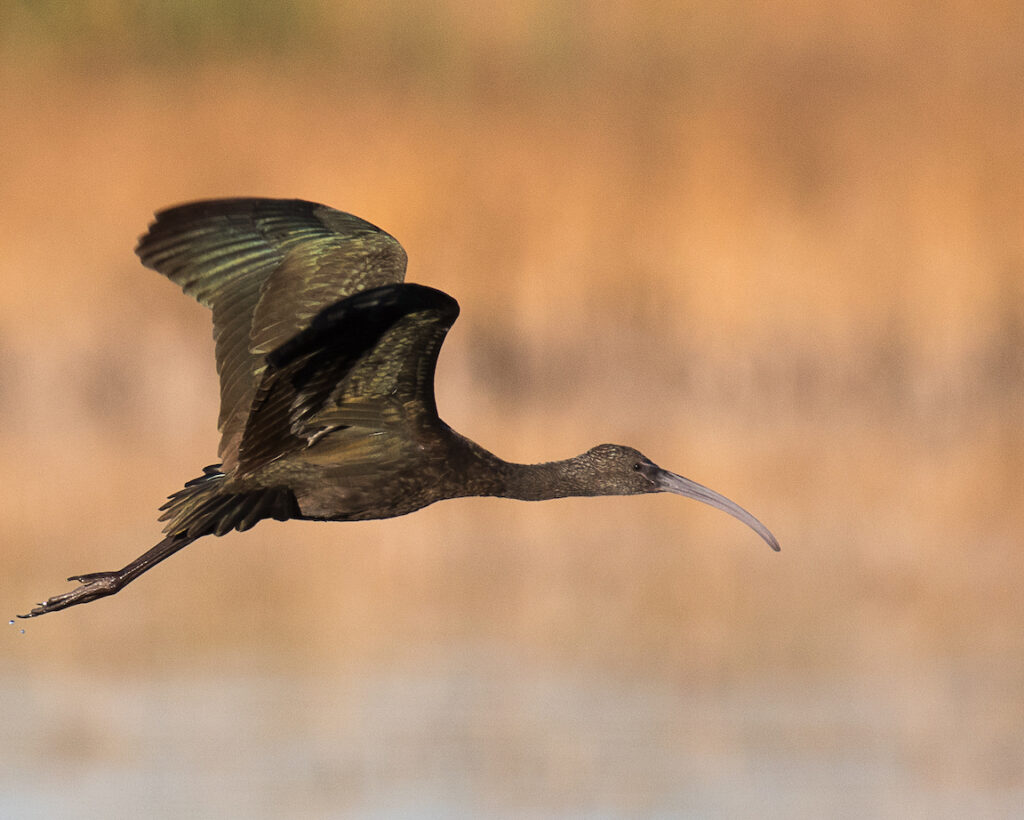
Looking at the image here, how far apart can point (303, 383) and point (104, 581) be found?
160cm

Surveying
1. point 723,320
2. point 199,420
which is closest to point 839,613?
point 723,320

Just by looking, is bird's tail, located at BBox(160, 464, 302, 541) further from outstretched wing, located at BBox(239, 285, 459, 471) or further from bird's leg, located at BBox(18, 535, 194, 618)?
bird's leg, located at BBox(18, 535, 194, 618)

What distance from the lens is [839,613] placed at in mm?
15586

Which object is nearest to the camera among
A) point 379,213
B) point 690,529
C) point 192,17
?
point 690,529

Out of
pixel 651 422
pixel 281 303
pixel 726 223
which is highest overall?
pixel 281 303

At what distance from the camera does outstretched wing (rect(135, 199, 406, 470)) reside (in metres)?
10.1

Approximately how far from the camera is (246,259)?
10.5 metres

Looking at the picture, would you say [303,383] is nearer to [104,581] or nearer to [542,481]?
[104,581]

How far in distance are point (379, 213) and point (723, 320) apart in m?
3.63

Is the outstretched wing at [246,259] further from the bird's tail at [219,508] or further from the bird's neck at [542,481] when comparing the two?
the bird's neck at [542,481]

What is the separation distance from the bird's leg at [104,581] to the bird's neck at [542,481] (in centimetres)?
165

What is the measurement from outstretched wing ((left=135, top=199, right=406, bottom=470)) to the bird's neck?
1314mm

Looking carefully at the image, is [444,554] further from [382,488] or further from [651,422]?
[382,488]

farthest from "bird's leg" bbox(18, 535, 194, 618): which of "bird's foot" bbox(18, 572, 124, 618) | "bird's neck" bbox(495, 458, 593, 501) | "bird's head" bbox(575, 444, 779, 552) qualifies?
"bird's head" bbox(575, 444, 779, 552)
